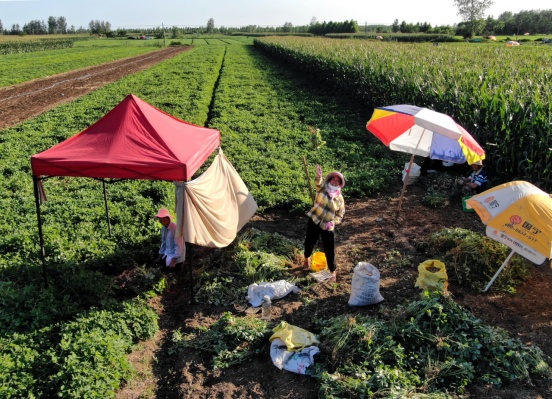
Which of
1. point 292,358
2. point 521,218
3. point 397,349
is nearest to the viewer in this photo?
point 397,349

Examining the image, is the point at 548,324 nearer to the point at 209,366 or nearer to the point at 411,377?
the point at 411,377

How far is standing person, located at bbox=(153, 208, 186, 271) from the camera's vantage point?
6941mm

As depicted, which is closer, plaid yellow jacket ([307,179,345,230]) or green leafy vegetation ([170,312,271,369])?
green leafy vegetation ([170,312,271,369])

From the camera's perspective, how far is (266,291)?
242 inches

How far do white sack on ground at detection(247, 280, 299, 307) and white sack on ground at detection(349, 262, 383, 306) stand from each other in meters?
0.97

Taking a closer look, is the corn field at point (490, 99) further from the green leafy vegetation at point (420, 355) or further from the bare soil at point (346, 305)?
the green leafy vegetation at point (420, 355)

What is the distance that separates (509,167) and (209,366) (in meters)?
8.27

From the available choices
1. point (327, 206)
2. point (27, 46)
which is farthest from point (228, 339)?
point (27, 46)

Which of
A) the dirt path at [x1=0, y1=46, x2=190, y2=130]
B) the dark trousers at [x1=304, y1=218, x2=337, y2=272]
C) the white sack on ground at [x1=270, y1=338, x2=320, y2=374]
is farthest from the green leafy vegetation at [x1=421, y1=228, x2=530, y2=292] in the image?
the dirt path at [x1=0, y1=46, x2=190, y2=130]

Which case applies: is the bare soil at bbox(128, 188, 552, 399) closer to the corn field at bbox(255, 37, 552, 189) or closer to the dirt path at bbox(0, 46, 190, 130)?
the corn field at bbox(255, 37, 552, 189)

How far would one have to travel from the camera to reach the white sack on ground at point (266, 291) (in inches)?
240

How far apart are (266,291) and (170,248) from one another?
1904mm

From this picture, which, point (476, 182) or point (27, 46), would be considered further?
point (27, 46)

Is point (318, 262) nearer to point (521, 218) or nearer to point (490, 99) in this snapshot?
point (521, 218)
